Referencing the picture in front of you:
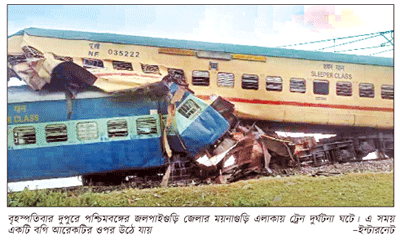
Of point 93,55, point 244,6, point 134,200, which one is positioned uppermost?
point 244,6

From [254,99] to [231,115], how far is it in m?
0.61

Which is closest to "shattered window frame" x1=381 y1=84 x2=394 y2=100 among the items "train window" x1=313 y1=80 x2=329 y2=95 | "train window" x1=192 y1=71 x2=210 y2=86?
"train window" x1=313 y1=80 x2=329 y2=95

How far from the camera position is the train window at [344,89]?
38.4ft

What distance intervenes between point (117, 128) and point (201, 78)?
189 centimetres

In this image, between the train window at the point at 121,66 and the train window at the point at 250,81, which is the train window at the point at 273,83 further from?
the train window at the point at 121,66

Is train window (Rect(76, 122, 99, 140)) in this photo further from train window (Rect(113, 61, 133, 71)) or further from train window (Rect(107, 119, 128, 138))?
train window (Rect(113, 61, 133, 71))

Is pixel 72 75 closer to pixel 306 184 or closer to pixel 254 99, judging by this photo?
pixel 254 99

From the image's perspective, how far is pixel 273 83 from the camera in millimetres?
11336

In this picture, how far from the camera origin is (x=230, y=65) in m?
11.1

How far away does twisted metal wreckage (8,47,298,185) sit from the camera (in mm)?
10242

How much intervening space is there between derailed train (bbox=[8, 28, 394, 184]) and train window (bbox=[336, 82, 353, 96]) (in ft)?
0.07

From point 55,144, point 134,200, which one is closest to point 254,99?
point 134,200

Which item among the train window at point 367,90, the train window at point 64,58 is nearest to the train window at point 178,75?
the train window at point 64,58
